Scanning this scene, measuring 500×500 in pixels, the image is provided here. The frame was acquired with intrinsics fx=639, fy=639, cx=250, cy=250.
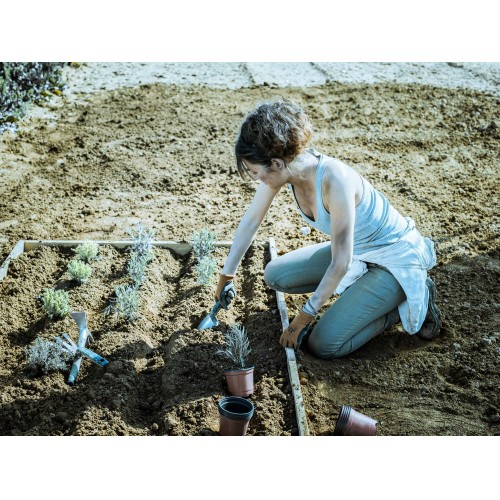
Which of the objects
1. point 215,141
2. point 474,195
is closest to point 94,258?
point 215,141

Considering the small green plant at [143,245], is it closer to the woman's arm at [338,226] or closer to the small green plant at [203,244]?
the small green plant at [203,244]

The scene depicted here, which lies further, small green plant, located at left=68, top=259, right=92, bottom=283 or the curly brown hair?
small green plant, located at left=68, top=259, right=92, bottom=283

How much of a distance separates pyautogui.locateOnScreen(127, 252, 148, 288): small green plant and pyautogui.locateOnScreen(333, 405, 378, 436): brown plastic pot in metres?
1.71

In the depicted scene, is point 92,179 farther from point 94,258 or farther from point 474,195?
point 474,195

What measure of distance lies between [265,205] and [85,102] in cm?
431

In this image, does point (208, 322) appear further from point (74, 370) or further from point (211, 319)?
point (74, 370)

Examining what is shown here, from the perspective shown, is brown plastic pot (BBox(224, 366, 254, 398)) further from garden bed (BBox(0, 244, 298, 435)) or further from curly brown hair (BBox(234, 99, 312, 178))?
curly brown hair (BBox(234, 99, 312, 178))

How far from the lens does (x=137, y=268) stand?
13.9ft

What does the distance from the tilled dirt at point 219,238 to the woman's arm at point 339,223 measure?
508 mm

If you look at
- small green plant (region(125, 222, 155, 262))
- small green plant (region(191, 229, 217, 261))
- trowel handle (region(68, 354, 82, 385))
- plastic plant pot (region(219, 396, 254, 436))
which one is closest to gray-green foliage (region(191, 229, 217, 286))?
small green plant (region(191, 229, 217, 261))

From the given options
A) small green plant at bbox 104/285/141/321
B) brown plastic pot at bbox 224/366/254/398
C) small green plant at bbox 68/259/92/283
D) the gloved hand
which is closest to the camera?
brown plastic pot at bbox 224/366/254/398

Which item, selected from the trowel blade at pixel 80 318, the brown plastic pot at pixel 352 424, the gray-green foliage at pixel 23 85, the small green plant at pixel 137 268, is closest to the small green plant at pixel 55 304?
the trowel blade at pixel 80 318

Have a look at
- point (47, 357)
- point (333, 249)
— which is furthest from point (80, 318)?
point (333, 249)

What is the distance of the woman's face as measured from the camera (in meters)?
3.22
